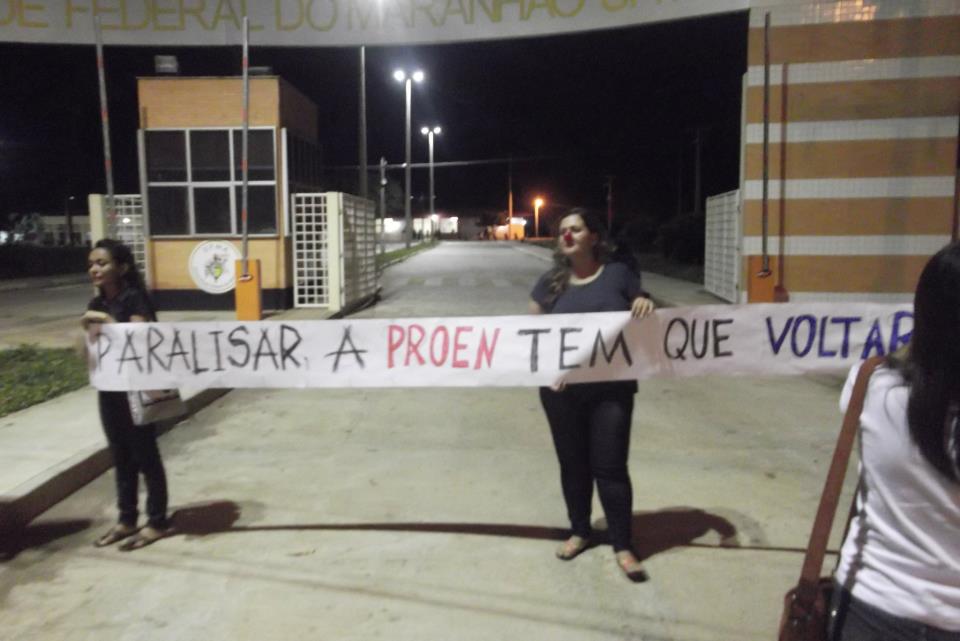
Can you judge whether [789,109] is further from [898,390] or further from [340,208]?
[898,390]

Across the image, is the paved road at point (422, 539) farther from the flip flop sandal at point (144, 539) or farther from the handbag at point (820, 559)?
the handbag at point (820, 559)

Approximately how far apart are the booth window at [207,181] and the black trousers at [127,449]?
11599 millimetres

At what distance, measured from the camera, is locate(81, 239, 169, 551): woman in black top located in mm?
4668

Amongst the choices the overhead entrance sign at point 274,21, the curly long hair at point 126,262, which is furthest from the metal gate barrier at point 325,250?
the curly long hair at point 126,262

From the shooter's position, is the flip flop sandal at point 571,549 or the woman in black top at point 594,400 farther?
the flip flop sandal at point 571,549

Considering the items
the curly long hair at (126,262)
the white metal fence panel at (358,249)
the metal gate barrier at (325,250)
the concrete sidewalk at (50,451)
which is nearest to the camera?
the curly long hair at (126,262)

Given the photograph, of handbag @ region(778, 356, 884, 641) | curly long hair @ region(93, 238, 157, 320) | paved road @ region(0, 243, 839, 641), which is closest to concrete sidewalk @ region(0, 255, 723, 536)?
paved road @ region(0, 243, 839, 641)

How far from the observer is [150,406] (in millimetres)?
4617

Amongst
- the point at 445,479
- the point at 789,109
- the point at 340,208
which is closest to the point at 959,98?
the point at 789,109

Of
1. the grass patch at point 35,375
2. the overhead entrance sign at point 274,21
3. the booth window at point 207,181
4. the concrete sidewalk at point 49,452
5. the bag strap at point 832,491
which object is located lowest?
the concrete sidewalk at point 49,452

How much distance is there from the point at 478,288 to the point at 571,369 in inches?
714

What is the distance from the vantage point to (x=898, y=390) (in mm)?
1820

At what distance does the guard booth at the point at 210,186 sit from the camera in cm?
1561

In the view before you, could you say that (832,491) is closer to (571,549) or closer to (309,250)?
(571,549)
